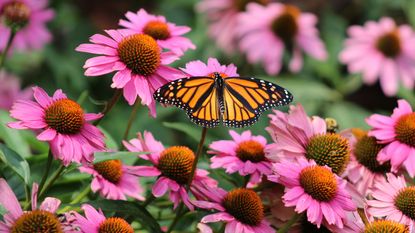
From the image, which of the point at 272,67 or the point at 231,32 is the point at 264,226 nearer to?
the point at 272,67

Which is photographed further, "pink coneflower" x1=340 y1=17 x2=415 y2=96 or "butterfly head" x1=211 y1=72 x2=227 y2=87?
"pink coneflower" x1=340 y1=17 x2=415 y2=96

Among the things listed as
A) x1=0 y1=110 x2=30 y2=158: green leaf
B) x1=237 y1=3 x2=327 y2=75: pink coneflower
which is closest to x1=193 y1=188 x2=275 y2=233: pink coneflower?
x1=0 y1=110 x2=30 y2=158: green leaf

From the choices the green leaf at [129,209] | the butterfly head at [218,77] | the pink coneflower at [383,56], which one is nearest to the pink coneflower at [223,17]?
the pink coneflower at [383,56]

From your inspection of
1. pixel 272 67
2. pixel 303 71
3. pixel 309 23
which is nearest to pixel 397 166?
pixel 272 67

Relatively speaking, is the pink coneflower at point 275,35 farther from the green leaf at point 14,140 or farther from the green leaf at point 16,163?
the green leaf at point 16,163

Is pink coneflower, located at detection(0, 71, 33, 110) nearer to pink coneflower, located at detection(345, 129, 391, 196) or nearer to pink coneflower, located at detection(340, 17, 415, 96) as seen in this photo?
pink coneflower, located at detection(340, 17, 415, 96)

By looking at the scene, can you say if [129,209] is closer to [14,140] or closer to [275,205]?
[275,205]
